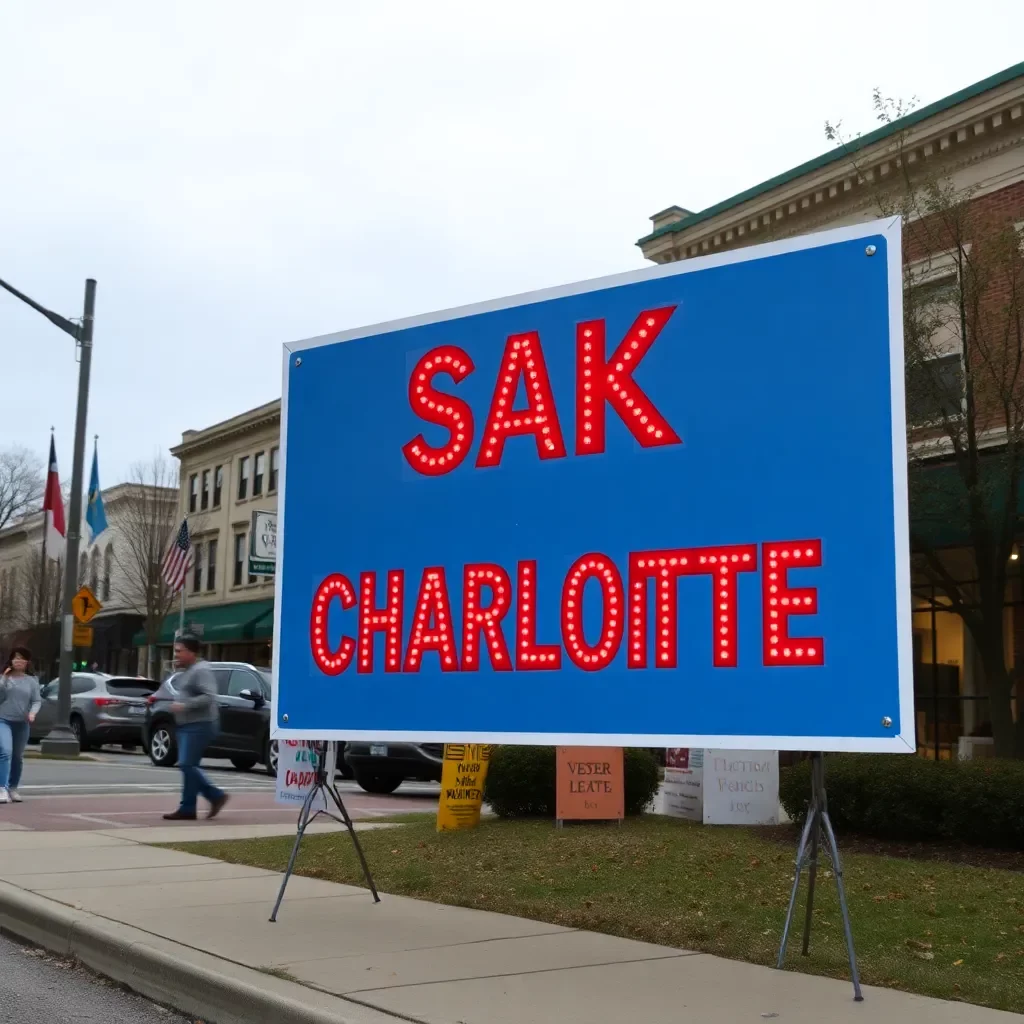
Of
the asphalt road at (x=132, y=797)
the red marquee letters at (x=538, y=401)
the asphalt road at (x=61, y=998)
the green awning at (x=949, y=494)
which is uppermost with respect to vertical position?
the green awning at (x=949, y=494)

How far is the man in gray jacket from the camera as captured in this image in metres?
13.2

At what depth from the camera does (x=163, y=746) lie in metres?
22.4

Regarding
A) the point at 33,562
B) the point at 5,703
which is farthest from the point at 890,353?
the point at 33,562

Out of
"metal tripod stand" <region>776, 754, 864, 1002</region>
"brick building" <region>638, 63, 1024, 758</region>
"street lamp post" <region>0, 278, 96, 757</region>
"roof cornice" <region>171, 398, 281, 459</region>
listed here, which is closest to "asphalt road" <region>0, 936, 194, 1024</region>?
"metal tripod stand" <region>776, 754, 864, 1002</region>

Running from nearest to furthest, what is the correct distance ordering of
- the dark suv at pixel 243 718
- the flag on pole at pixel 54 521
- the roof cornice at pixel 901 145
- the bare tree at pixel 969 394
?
the bare tree at pixel 969 394 < the roof cornice at pixel 901 145 < the dark suv at pixel 243 718 < the flag on pole at pixel 54 521

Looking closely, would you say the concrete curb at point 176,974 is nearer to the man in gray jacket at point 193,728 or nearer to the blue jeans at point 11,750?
the man in gray jacket at point 193,728

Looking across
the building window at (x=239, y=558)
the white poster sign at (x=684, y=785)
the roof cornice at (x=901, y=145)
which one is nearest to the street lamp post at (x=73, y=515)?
the roof cornice at (x=901, y=145)

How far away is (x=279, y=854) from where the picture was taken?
33.4ft

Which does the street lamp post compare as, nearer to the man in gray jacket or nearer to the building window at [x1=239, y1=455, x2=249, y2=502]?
the man in gray jacket

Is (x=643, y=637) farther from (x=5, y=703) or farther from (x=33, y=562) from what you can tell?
(x=33, y=562)

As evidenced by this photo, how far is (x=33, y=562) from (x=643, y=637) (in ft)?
200

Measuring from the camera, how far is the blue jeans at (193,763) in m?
13.2

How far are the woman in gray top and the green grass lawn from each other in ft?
17.0

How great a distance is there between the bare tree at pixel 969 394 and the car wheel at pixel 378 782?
7607mm
